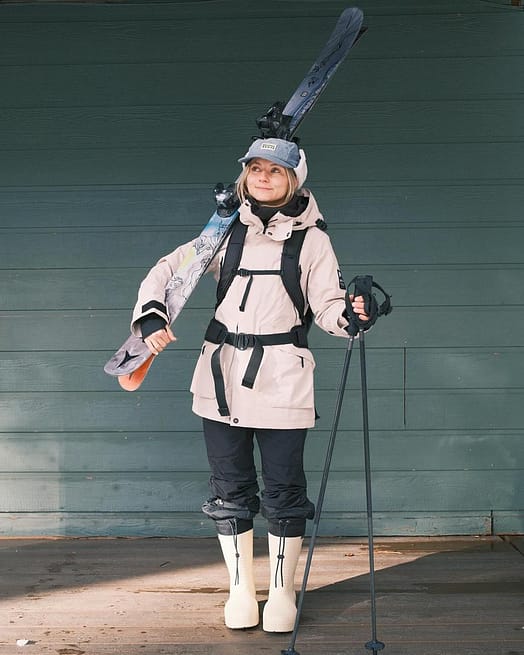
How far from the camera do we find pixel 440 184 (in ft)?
14.7

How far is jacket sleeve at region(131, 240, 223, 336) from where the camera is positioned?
333 centimetres

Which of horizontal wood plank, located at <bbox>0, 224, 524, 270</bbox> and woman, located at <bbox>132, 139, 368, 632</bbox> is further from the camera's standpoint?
horizontal wood plank, located at <bbox>0, 224, 524, 270</bbox>

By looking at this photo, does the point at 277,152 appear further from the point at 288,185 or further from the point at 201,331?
the point at 201,331

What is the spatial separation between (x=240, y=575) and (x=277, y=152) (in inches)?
57.5

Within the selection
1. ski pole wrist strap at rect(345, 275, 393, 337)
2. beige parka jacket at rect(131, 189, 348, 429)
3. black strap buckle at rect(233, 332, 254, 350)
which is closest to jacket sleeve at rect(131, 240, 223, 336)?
beige parka jacket at rect(131, 189, 348, 429)

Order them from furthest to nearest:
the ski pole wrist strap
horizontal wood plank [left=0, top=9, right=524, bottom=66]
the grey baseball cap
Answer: horizontal wood plank [left=0, top=9, right=524, bottom=66] < the grey baseball cap < the ski pole wrist strap

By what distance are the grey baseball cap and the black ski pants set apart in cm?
91

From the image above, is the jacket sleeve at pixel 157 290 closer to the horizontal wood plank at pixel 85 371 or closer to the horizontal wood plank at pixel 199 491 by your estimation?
the horizontal wood plank at pixel 85 371

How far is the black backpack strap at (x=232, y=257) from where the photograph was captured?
345cm

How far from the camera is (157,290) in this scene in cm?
341

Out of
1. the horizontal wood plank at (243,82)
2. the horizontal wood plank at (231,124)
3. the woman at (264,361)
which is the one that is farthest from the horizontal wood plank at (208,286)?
the woman at (264,361)

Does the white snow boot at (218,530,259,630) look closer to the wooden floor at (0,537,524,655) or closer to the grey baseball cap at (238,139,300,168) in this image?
the wooden floor at (0,537,524,655)

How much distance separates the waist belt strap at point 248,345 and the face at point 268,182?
1.49 ft

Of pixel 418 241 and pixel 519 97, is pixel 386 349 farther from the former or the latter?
pixel 519 97
